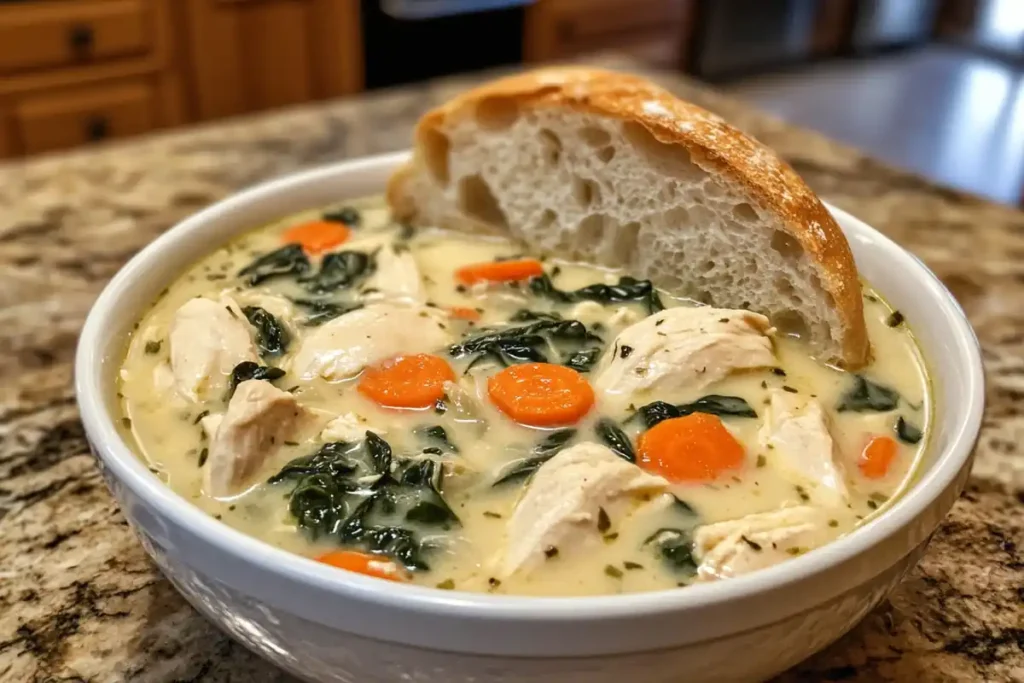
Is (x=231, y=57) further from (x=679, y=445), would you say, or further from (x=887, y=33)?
(x=887, y=33)

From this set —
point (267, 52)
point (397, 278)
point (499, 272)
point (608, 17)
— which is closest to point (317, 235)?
point (397, 278)

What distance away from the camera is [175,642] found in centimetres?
107

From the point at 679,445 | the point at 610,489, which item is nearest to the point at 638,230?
the point at 679,445

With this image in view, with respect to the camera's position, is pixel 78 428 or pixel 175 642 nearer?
pixel 175 642

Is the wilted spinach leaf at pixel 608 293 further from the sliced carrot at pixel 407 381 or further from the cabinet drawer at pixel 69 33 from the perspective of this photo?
the cabinet drawer at pixel 69 33

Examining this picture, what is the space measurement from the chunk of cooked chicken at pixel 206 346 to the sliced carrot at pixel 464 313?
0.29 meters

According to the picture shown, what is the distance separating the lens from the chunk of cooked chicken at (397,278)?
4.74ft

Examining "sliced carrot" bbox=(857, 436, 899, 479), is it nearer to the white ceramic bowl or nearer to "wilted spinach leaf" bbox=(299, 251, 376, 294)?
the white ceramic bowl

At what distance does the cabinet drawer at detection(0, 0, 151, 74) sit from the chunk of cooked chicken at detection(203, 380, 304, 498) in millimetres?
3280

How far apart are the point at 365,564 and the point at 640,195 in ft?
2.48

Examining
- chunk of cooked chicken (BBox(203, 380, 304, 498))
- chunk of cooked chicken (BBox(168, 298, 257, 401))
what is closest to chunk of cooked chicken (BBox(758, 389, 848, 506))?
chunk of cooked chicken (BBox(203, 380, 304, 498))

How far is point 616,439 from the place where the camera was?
1141 millimetres

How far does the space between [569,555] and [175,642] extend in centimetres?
46

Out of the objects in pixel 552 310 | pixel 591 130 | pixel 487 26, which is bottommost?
pixel 487 26
